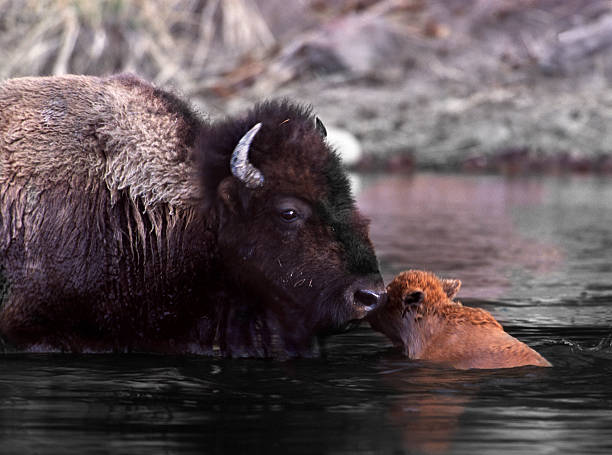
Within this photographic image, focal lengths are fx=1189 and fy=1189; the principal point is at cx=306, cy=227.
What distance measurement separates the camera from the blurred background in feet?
62.2

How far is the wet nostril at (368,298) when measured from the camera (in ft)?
19.5

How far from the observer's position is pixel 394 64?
805 inches

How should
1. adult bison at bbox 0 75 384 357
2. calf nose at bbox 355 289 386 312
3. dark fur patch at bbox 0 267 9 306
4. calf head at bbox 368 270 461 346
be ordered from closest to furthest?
1. calf nose at bbox 355 289 386 312
2. adult bison at bbox 0 75 384 357
3. dark fur patch at bbox 0 267 9 306
4. calf head at bbox 368 270 461 346

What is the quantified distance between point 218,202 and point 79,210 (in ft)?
2.52

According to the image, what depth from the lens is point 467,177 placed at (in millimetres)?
18016

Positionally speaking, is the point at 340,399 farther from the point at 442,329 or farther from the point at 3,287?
the point at 3,287

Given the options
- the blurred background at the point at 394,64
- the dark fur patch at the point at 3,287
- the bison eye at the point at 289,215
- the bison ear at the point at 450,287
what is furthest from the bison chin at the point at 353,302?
the blurred background at the point at 394,64

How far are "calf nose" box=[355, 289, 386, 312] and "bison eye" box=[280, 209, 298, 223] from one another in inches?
20.3

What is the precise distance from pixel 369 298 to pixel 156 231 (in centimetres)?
125

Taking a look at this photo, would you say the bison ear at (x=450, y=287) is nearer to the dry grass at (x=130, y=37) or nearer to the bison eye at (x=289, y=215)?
Answer: the bison eye at (x=289, y=215)

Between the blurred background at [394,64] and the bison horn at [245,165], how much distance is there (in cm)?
1239

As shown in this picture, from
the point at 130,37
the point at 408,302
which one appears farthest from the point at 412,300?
the point at 130,37

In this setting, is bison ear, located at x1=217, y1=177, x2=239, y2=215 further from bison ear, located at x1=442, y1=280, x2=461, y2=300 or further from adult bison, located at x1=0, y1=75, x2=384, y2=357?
bison ear, located at x1=442, y1=280, x2=461, y2=300

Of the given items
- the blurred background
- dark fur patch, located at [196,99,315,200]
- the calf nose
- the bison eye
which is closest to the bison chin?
the calf nose
